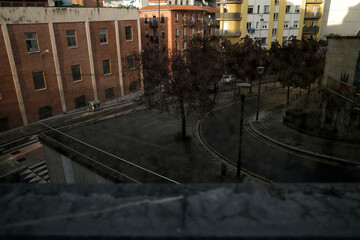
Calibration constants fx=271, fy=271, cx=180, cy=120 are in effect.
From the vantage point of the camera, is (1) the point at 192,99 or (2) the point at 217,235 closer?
(2) the point at 217,235

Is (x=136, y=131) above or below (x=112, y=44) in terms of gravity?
below

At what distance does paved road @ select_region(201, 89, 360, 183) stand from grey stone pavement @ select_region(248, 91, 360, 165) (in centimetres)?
74

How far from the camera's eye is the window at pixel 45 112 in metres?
28.5

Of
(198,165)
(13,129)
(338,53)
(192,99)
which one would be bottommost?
(13,129)

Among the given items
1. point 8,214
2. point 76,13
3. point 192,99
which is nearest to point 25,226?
point 8,214

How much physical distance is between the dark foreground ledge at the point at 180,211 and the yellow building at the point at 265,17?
4695cm

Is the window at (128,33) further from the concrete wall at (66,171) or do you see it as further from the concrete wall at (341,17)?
the concrete wall at (341,17)

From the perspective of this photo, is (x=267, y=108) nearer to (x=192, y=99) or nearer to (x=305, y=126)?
(x=305, y=126)

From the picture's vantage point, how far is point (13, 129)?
26266mm

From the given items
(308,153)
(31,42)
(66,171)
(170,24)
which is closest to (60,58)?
(31,42)

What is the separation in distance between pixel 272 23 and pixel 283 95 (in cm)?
2153

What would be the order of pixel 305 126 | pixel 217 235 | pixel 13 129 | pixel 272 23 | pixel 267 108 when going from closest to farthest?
pixel 217 235, pixel 305 126, pixel 13 129, pixel 267 108, pixel 272 23

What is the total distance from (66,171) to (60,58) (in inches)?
682

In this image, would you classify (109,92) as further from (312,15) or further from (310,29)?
(312,15)
